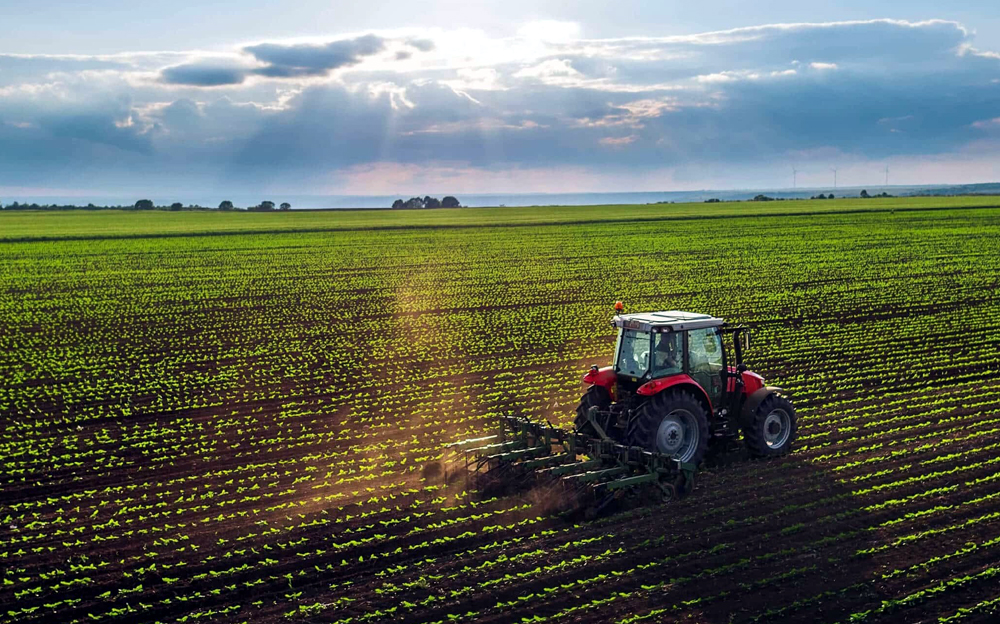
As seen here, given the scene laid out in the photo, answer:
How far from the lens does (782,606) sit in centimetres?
980

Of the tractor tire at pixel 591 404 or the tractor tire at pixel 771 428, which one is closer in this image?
the tractor tire at pixel 591 404

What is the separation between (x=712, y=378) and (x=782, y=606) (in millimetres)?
4794

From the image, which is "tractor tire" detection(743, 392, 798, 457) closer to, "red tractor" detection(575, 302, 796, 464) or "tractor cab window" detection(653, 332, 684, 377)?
"red tractor" detection(575, 302, 796, 464)

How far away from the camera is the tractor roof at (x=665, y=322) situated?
13320 millimetres

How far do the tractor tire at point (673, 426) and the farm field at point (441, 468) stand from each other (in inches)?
25.8

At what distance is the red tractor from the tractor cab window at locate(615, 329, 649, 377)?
0.02m

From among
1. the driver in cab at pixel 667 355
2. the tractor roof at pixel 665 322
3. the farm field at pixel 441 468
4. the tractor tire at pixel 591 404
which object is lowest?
the farm field at pixel 441 468

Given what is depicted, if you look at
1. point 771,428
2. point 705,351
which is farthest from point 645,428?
point 771,428

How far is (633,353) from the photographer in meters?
13.8

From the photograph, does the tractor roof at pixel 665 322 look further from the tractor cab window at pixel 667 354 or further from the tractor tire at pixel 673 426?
the tractor tire at pixel 673 426

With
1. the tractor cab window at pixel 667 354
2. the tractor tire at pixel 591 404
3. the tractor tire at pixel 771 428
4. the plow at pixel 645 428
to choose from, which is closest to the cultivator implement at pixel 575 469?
the plow at pixel 645 428

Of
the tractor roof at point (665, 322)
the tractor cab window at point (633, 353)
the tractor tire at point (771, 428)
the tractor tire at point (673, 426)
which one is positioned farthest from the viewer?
the tractor tire at point (771, 428)

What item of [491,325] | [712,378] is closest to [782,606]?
[712,378]

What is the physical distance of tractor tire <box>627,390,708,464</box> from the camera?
12938 millimetres
